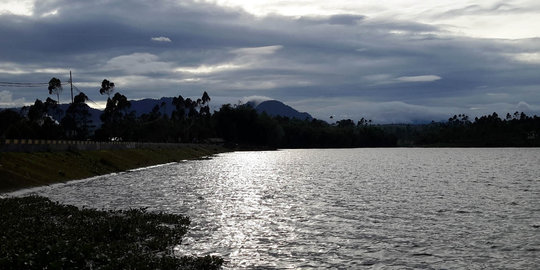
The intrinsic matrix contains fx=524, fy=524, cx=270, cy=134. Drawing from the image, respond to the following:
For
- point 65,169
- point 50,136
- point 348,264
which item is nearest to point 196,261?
point 348,264

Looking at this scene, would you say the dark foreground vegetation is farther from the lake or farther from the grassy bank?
the grassy bank

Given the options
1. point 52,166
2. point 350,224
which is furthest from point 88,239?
point 52,166

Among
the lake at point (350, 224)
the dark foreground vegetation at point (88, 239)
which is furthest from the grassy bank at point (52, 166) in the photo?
the dark foreground vegetation at point (88, 239)

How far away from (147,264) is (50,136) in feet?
596

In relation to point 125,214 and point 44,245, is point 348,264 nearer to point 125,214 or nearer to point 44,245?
point 44,245

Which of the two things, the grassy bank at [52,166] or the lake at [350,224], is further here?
the grassy bank at [52,166]

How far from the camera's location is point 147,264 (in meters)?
22.6

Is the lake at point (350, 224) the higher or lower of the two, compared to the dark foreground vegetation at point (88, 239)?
lower

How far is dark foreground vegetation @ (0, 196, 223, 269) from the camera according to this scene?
73.6 feet

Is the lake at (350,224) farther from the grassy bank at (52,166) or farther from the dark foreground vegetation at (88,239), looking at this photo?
the grassy bank at (52,166)

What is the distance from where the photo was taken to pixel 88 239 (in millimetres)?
27672

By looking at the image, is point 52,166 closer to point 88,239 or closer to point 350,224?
point 88,239

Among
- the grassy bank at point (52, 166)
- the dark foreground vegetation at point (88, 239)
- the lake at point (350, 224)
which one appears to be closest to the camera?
the dark foreground vegetation at point (88, 239)

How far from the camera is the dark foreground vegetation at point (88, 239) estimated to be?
22438mm
